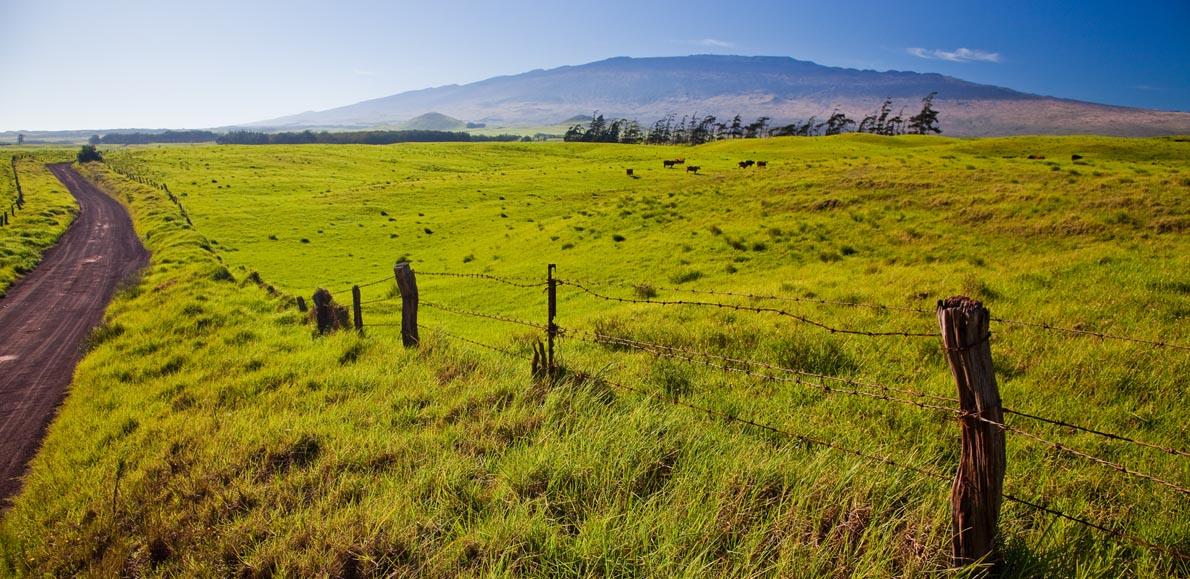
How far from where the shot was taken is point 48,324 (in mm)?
13867

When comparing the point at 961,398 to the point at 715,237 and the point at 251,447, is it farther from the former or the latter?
the point at 715,237

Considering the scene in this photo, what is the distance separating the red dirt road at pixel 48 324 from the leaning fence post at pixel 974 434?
30.1ft

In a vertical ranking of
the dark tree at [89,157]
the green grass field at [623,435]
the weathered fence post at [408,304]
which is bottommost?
the green grass field at [623,435]

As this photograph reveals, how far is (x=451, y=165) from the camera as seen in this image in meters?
83.1

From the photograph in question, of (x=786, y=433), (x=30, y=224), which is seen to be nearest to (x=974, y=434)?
(x=786, y=433)

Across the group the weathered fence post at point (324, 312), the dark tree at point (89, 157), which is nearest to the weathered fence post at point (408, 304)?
the weathered fence post at point (324, 312)

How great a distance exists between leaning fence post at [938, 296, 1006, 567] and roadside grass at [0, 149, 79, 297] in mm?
24716

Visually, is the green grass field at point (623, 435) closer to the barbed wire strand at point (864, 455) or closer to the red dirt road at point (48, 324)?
the barbed wire strand at point (864, 455)

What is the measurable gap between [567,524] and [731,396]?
10.1 feet

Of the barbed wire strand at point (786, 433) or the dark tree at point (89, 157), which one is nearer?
the barbed wire strand at point (786, 433)

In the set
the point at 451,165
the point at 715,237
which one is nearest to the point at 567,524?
the point at 715,237

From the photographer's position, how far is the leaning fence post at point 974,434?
3330 mm

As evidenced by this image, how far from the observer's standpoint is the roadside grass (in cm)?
2106

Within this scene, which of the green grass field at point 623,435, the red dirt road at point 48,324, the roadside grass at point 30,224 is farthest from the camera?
the roadside grass at point 30,224
